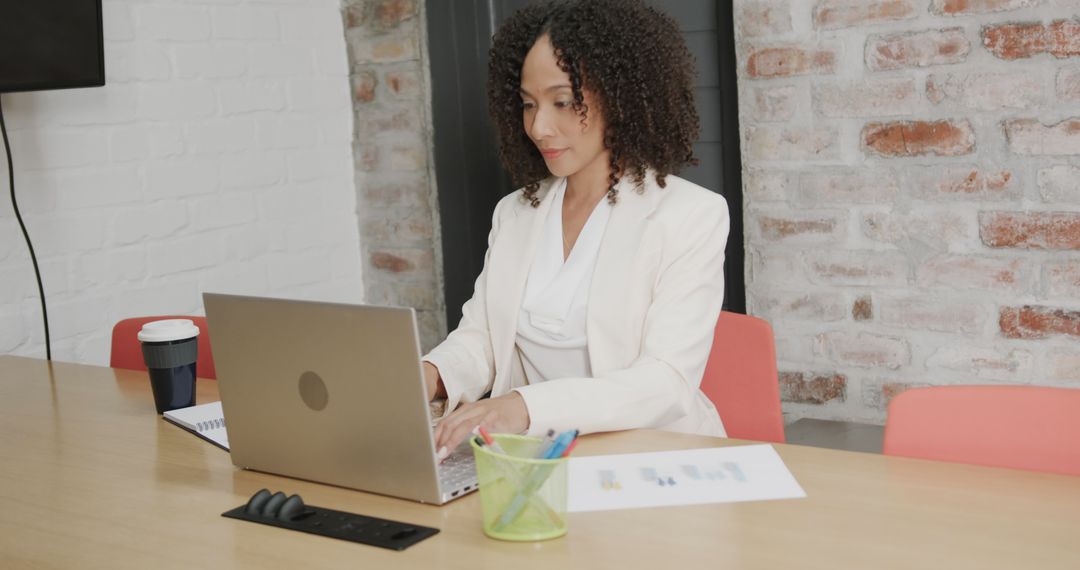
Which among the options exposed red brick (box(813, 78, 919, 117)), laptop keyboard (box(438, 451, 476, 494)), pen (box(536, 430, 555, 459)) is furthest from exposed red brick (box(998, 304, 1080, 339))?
pen (box(536, 430, 555, 459))

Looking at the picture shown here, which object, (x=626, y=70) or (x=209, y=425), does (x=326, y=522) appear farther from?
(x=626, y=70)

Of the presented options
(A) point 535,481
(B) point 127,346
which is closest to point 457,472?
(A) point 535,481

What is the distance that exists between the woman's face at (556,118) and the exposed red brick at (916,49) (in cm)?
70

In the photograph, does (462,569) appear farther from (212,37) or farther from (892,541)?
(212,37)

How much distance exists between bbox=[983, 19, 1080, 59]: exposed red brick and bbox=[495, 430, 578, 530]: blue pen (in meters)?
1.50

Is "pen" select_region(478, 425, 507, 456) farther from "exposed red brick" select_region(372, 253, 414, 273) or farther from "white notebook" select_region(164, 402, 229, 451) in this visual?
"exposed red brick" select_region(372, 253, 414, 273)

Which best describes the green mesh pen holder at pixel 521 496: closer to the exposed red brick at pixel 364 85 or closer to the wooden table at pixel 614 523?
the wooden table at pixel 614 523

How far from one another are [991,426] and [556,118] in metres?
0.90

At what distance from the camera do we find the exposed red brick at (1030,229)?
88.9 inches

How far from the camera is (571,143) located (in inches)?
81.0

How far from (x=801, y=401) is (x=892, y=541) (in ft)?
5.02

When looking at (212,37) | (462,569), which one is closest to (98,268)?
(212,37)

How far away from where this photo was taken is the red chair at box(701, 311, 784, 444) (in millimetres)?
1908

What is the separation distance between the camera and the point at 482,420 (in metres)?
1.56
